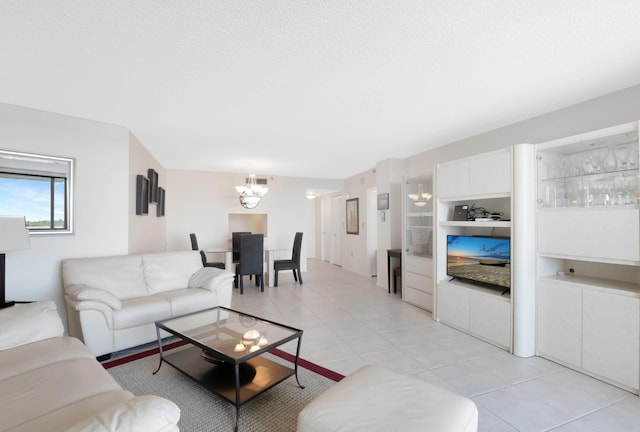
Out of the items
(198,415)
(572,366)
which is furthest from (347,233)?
(198,415)

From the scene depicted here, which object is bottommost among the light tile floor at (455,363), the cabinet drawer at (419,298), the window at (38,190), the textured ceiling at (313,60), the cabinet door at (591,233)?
the light tile floor at (455,363)

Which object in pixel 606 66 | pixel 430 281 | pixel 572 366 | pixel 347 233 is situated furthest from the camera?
pixel 347 233

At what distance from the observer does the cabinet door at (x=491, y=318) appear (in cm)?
287

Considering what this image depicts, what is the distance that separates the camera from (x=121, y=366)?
254cm

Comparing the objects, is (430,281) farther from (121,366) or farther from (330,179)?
(330,179)

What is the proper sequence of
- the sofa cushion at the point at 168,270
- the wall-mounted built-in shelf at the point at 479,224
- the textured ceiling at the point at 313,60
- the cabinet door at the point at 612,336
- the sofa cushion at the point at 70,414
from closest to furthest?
the sofa cushion at the point at 70,414 < the textured ceiling at the point at 313,60 < the cabinet door at the point at 612,336 < the wall-mounted built-in shelf at the point at 479,224 < the sofa cushion at the point at 168,270

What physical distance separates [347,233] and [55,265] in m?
5.74

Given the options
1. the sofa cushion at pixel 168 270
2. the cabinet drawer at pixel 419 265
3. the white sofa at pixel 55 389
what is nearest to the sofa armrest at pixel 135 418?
the white sofa at pixel 55 389

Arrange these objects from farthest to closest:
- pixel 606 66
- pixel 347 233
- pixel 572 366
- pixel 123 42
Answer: pixel 347 233 < pixel 572 366 < pixel 606 66 < pixel 123 42

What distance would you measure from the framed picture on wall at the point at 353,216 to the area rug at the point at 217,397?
4.71 m

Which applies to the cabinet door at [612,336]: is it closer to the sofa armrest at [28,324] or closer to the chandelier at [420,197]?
the chandelier at [420,197]

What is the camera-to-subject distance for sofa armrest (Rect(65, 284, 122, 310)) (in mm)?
2527

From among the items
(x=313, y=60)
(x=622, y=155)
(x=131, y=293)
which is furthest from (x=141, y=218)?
(x=622, y=155)

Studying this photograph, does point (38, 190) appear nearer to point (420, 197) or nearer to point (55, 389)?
point (55, 389)
